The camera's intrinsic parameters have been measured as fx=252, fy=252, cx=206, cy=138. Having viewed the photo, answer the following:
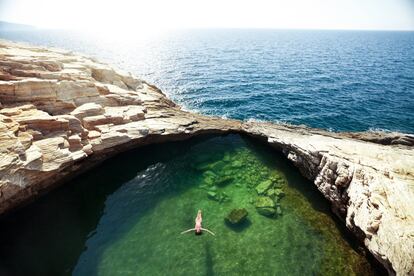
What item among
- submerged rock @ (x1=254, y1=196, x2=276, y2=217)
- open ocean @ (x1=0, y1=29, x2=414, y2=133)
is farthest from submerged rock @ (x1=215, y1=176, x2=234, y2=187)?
open ocean @ (x1=0, y1=29, x2=414, y2=133)

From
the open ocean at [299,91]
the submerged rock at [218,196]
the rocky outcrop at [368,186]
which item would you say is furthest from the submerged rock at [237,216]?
the open ocean at [299,91]

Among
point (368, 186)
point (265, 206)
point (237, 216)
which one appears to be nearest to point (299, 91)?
point (265, 206)

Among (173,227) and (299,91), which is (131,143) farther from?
(299,91)

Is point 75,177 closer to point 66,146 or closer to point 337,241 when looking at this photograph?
point 66,146

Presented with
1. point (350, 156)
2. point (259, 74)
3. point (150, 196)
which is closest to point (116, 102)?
point (150, 196)

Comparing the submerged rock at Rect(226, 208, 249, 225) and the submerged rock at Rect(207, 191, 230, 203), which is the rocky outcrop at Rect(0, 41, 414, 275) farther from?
the submerged rock at Rect(207, 191, 230, 203)

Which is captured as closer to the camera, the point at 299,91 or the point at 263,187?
the point at 263,187

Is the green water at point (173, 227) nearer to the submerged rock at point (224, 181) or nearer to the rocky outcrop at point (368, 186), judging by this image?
the submerged rock at point (224, 181)

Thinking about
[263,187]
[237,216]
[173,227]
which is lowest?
[173,227]
